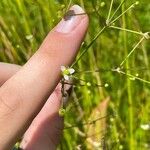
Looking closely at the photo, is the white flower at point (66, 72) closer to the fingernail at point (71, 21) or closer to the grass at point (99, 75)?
the fingernail at point (71, 21)

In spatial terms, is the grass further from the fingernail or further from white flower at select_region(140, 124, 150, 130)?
the fingernail

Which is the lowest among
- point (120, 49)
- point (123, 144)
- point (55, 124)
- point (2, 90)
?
point (123, 144)

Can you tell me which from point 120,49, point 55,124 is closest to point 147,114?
point 120,49

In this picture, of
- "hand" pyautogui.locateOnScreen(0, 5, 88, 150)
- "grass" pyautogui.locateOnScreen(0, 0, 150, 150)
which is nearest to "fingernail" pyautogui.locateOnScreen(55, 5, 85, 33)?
"hand" pyautogui.locateOnScreen(0, 5, 88, 150)

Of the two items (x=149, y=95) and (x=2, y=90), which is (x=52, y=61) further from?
(x=149, y=95)

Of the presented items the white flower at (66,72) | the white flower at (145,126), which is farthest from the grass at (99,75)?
the white flower at (66,72)

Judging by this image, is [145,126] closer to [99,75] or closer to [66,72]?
[99,75]
